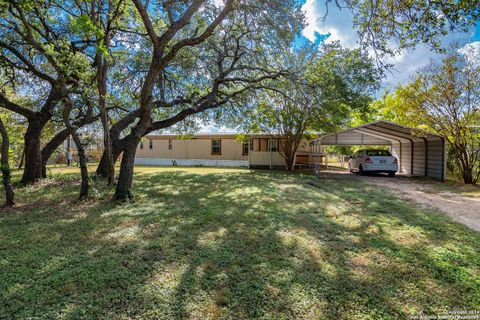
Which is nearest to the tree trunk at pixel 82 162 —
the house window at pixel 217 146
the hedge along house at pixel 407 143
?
the hedge along house at pixel 407 143

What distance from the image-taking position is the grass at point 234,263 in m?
2.27

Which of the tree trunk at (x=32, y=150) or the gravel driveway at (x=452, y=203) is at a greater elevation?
the tree trunk at (x=32, y=150)

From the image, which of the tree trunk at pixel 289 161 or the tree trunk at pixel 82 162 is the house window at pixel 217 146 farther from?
the tree trunk at pixel 82 162

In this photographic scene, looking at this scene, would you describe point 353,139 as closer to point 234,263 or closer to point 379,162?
point 379,162

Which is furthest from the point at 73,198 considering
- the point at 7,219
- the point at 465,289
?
the point at 465,289

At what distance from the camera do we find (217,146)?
71.2ft

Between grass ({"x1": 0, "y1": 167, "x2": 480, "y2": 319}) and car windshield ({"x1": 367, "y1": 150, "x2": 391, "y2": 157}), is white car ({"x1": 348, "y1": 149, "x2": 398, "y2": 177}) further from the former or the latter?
grass ({"x1": 0, "y1": 167, "x2": 480, "y2": 319})

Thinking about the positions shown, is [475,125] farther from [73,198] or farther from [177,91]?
[73,198]

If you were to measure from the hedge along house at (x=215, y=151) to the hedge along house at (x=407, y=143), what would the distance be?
9.67 feet

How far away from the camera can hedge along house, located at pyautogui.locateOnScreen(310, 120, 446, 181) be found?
36.7ft

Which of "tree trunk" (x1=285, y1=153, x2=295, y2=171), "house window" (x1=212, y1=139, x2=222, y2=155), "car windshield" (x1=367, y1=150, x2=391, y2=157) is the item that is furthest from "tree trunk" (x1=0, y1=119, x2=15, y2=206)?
"house window" (x1=212, y1=139, x2=222, y2=155)

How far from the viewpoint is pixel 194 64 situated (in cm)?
1060

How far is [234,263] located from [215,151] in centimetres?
1887

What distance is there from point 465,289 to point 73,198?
25.4ft
